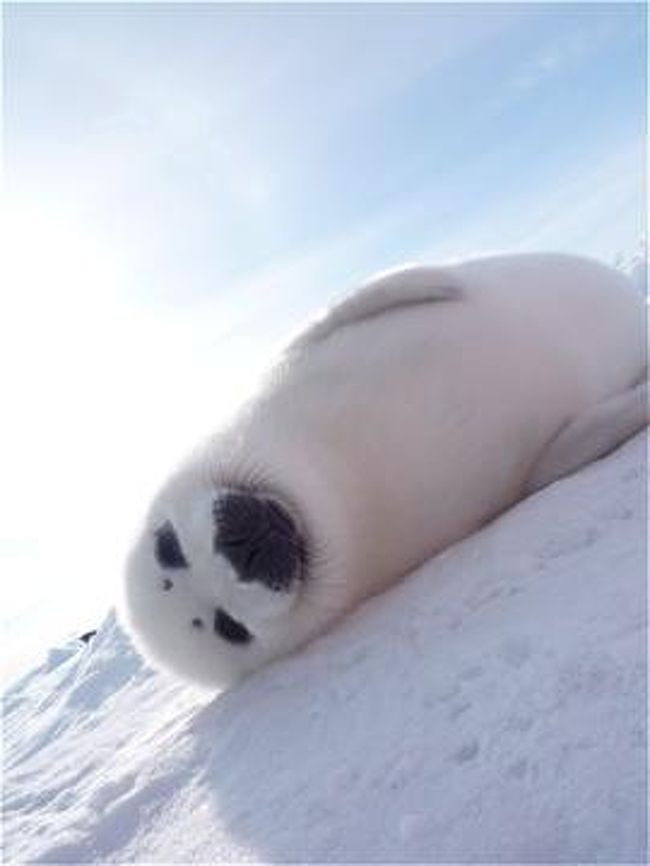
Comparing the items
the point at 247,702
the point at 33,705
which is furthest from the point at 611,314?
the point at 33,705

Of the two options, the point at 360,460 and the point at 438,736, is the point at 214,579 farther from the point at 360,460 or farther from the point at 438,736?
the point at 438,736

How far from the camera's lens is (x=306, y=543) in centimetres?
422

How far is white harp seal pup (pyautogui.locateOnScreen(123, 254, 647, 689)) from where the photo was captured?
4.20 meters

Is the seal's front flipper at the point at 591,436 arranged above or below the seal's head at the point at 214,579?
below

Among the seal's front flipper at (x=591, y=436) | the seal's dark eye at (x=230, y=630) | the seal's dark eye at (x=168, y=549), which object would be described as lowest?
the seal's front flipper at (x=591, y=436)

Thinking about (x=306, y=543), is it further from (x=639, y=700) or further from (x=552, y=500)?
(x=639, y=700)

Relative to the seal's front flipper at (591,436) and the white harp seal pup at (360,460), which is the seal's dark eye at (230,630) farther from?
the seal's front flipper at (591,436)

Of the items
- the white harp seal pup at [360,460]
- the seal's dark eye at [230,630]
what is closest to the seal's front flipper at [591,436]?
the white harp seal pup at [360,460]

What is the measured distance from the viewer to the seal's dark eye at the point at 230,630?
14.4ft

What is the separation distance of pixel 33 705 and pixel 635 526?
8424 millimetres

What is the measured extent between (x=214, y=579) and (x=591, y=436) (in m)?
1.67

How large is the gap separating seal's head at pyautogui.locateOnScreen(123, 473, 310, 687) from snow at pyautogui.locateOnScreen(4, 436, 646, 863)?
0.56ft

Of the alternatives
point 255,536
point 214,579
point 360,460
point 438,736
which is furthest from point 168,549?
point 438,736

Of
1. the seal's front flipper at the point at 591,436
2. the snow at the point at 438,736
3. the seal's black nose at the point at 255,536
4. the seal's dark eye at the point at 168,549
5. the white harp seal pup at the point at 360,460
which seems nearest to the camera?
the snow at the point at 438,736
